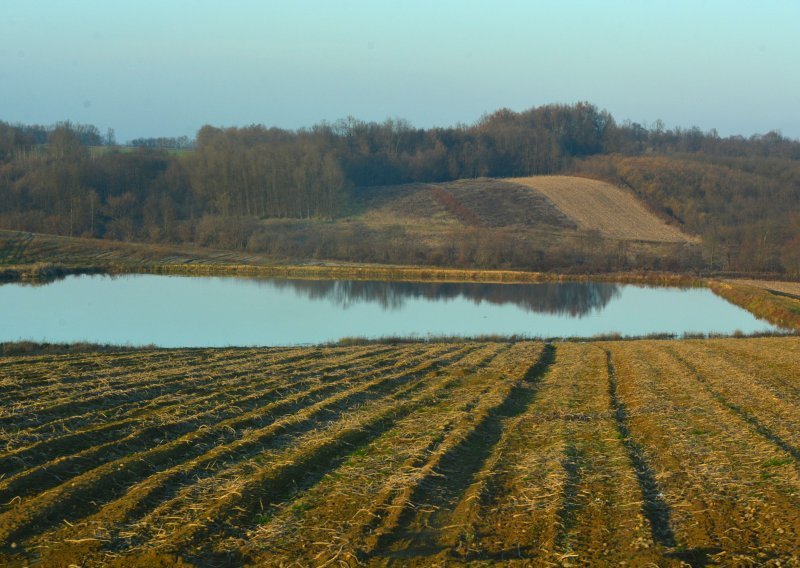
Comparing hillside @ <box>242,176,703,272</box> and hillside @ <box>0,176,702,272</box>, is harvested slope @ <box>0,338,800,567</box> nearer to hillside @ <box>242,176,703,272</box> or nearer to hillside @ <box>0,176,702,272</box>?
hillside @ <box>0,176,702,272</box>

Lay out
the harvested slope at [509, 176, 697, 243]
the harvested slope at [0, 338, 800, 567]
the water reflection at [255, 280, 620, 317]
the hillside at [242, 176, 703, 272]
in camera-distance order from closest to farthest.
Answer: the harvested slope at [0, 338, 800, 567] → the water reflection at [255, 280, 620, 317] → the hillside at [242, 176, 703, 272] → the harvested slope at [509, 176, 697, 243]

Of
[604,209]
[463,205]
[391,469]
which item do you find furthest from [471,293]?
[604,209]

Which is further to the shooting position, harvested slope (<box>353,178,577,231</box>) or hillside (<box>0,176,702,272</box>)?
harvested slope (<box>353,178,577,231</box>)

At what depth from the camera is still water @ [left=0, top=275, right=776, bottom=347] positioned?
99.8 ft

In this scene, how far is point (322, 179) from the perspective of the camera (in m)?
85.2

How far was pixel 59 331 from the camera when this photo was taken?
29.1 m

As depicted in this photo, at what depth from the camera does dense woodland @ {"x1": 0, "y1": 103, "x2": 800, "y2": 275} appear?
72.1 m

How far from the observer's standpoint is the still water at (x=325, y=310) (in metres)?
30.4

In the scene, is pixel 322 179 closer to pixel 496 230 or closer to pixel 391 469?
pixel 496 230

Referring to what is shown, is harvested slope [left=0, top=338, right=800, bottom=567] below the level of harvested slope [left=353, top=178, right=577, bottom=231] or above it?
below

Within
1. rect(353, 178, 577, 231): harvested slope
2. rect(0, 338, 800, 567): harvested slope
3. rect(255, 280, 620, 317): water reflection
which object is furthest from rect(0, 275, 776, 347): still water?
rect(353, 178, 577, 231): harvested slope

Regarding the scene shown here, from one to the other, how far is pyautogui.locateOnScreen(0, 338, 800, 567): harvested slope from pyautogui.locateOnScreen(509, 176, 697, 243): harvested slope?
63.0 meters

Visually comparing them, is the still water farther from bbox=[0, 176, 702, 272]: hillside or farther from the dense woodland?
the dense woodland

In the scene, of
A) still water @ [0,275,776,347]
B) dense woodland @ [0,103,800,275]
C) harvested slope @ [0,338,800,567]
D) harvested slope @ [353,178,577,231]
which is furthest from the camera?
harvested slope @ [353,178,577,231]
